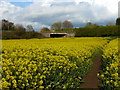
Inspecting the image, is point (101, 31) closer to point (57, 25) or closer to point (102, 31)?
point (102, 31)

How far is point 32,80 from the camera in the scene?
11.8 feet

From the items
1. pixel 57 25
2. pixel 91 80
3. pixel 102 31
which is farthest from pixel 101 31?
pixel 91 80

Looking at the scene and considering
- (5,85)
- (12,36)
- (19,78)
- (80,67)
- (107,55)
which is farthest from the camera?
(12,36)

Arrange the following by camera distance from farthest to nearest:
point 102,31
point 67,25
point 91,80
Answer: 1. point 67,25
2. point 102,31
3. point 91,80

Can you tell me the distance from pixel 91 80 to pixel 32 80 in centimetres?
393

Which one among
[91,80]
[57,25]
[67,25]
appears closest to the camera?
[91,80]

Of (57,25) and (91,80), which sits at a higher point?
(57,25)

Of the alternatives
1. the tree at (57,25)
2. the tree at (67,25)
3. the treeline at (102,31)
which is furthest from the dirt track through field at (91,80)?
the tree at (57,25)

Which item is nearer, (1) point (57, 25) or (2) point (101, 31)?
(2) point (101, 31)

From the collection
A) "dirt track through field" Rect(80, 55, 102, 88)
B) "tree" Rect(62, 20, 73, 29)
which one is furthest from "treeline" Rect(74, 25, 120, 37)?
"dirt track through field" Rect(80, 55, 102, 88)

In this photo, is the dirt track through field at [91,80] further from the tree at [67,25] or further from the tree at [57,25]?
the tree at [57,25]

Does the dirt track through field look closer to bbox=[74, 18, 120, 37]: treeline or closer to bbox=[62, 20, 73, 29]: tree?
bbox=[74, 18, 120, 37]: treeline

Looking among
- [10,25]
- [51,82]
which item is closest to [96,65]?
[51,82]

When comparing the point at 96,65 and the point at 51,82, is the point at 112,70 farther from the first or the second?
the point at 96,65
